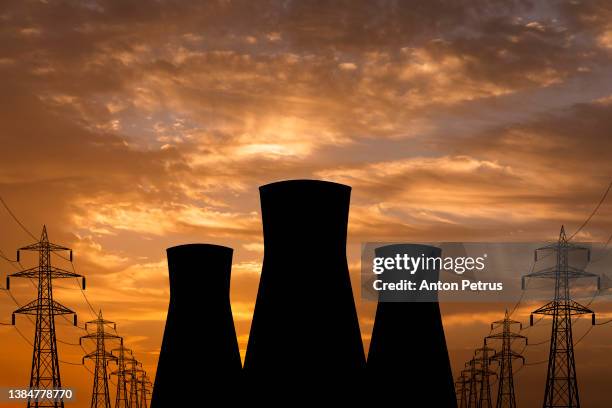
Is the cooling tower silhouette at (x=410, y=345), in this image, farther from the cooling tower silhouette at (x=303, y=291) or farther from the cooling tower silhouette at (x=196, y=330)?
the cooling tower silhouette at (x=303, y=291)

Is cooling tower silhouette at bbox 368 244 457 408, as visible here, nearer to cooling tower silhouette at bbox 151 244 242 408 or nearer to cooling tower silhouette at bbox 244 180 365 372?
cooling tower silhouette at bbox 151 244 242 408

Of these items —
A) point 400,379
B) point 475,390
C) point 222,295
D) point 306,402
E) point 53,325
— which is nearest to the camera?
point 306,402

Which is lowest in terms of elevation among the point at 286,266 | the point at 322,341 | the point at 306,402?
the point at 306,402

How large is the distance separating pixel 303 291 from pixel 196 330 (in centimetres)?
773

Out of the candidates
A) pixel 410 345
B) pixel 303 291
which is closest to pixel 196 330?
pixel 410 345

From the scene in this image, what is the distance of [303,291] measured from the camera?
20.4 m

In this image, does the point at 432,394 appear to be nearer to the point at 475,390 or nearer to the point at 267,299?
the point at 267,299

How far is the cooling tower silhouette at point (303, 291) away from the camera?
20094 mm

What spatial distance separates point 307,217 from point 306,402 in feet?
12.5

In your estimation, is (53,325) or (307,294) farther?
(53,325)

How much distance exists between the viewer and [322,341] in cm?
2012

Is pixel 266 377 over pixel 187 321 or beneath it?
beneath

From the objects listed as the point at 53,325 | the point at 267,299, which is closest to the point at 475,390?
the point at 53,325

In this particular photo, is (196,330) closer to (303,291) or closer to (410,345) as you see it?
(410,345)
